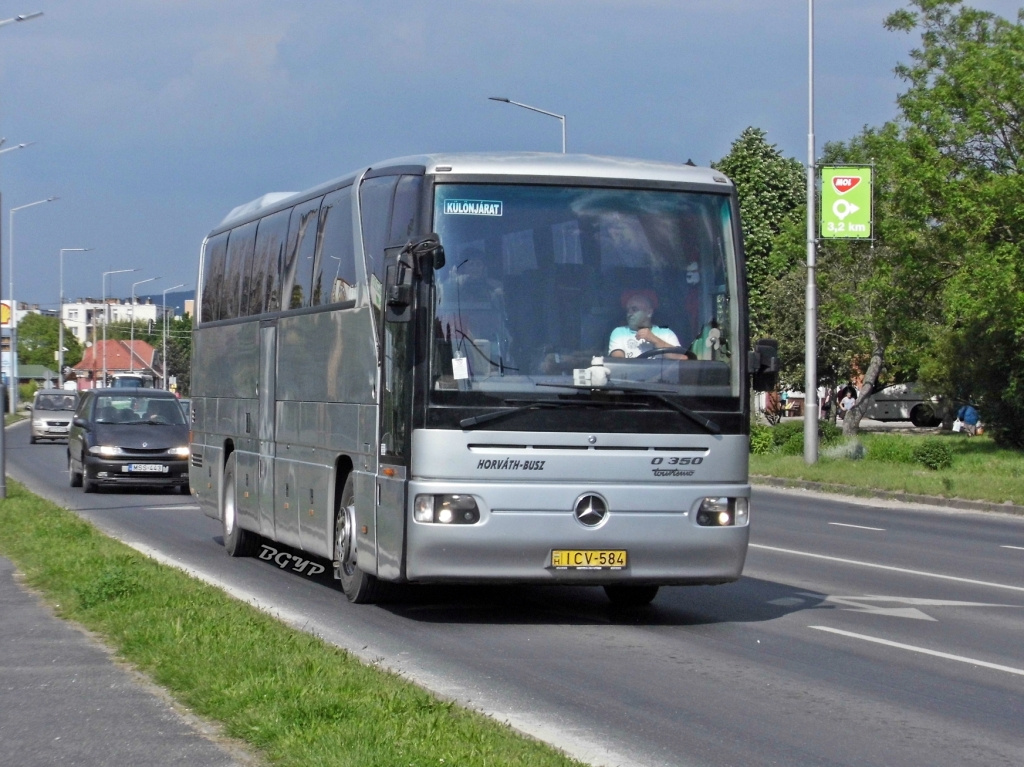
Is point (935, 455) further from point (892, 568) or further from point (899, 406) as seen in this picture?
point (899, 406)

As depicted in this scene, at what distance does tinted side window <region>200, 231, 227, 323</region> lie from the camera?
1755 centimetres

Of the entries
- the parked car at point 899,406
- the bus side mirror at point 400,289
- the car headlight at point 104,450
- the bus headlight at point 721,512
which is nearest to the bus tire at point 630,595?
the bus headlight at point 721,512

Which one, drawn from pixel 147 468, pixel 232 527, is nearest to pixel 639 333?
pixel 232 527

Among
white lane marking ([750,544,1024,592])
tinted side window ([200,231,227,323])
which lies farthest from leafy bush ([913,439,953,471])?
tinted side window ([200,231,227,323])

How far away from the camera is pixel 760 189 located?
63.7 meters

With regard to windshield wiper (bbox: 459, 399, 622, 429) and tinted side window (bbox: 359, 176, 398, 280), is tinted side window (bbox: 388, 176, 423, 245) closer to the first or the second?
tinted side window (bbox: 359, 176, 398, 280)

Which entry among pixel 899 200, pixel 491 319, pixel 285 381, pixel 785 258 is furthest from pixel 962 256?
pixel 491 319

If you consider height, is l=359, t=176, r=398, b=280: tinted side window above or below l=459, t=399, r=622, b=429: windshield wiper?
above

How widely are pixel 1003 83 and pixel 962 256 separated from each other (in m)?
4.10

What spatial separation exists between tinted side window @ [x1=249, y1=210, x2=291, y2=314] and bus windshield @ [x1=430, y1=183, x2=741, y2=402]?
14.2ft

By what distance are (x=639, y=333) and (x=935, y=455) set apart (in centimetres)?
2405

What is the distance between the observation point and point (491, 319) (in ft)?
35.1

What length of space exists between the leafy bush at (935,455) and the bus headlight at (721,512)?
2346 centimetres

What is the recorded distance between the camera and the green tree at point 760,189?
62.7 metres
